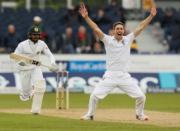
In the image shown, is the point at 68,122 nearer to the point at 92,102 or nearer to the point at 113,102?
the point at 92,102

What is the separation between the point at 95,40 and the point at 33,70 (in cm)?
1277

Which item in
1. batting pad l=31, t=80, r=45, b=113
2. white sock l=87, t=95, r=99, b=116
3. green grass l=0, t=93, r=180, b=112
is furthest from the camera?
green grass l=0, t=93, r=180, b=112

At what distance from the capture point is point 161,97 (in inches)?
1176

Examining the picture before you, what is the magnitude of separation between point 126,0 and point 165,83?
23.6 feet

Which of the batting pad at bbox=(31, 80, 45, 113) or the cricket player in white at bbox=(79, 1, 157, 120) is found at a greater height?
the cricket player in white at bbox=(79, 1, 157, 120)

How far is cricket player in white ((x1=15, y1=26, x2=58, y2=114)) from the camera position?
20.6m

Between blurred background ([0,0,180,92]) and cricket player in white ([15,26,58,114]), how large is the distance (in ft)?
32.4

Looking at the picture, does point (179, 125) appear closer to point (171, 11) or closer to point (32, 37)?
point (32, 37)

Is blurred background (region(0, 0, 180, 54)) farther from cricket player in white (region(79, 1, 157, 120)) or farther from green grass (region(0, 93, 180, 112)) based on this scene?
cricket player in white (region(79, 1, 157, 120))

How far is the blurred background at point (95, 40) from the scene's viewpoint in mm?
32219

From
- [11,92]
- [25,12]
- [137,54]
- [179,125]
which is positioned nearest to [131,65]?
[137,54]

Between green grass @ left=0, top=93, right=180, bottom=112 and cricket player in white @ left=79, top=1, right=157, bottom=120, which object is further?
green grass @ left=0, top=93, right=180, bottom=112

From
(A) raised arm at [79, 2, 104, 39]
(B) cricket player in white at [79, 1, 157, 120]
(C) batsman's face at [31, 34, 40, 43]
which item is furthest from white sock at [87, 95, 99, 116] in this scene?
(C) batsman's face at [31, 34, 40, 43]

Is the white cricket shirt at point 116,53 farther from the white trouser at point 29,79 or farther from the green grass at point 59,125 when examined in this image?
the white trouser at point 29,79
